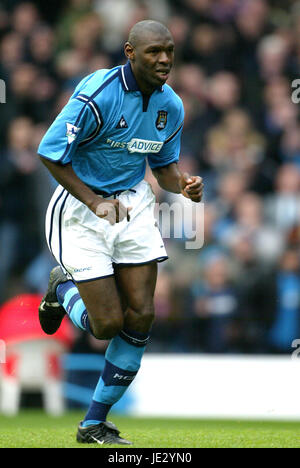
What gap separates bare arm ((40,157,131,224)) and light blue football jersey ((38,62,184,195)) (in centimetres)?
6

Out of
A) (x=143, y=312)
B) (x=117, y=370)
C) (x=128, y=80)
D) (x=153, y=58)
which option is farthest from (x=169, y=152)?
(x=117, y=370)

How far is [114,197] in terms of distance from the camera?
5734mm

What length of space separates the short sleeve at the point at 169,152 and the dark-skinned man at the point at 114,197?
0.08 ft

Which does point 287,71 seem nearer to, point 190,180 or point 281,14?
point 281,14

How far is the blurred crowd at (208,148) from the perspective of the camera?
31.0 feet

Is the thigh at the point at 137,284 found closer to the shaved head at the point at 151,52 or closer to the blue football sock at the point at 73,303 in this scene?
the blue football sock at the point at 73,303

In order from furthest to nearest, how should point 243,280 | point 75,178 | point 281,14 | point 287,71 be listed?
point 281,14, point 287,71, point 243,280, point 75,178

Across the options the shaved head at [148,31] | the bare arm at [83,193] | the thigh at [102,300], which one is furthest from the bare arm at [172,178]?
the shaved head at [148,31]

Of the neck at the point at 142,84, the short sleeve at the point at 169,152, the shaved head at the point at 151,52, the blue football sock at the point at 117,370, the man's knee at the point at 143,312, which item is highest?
the shaved head at the point at 151,52

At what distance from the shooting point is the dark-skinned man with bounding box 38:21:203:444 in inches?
→ 213

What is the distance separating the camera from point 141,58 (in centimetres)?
546

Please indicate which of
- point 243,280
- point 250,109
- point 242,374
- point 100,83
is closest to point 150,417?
point 242,374

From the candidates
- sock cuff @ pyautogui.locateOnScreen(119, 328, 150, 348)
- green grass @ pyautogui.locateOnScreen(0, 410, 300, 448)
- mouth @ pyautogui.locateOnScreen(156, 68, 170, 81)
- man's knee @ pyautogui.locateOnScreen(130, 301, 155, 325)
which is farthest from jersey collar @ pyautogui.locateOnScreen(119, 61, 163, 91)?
green grass @ pyautogui.locateOnScreen(0, 410, 300, 448)

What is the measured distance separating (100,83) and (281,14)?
263 inches
